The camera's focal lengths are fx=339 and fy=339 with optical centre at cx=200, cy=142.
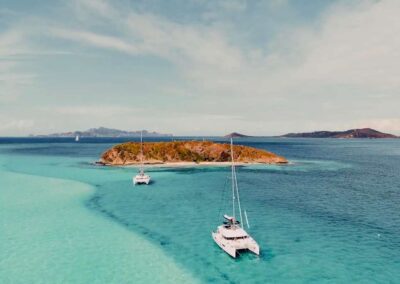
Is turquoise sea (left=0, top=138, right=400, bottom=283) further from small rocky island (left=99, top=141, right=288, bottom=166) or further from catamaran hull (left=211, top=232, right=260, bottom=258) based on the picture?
small rocky island (left=99, top=141, right=288, bottom=166)

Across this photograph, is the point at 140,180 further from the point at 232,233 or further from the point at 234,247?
the point at 234,247

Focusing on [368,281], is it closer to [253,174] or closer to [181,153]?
[253,174]

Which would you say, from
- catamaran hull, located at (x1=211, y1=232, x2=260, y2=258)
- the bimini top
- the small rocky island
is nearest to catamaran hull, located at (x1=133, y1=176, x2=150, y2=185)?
the bimini top

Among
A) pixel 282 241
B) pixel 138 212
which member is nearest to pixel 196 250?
pixel 282 241

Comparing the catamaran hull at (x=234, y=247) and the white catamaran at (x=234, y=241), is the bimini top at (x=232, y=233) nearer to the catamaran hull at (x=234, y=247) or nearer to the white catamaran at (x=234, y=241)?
the white catamaran at (x=234, y=241)

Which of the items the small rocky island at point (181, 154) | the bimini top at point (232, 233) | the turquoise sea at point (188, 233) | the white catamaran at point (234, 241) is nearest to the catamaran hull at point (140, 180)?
the turquoise sea at point (188, 233)
